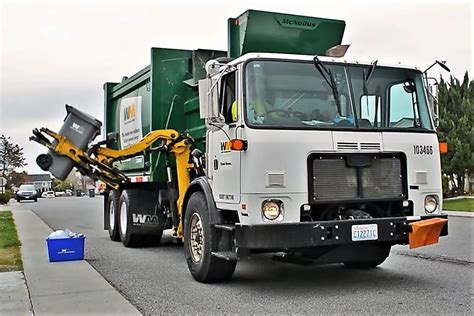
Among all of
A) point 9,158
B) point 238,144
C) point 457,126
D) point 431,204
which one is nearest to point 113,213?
point 238,144

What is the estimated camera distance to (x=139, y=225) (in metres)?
10.8

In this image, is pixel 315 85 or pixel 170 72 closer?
pixel 315 85

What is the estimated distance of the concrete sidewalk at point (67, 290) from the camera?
6.06m

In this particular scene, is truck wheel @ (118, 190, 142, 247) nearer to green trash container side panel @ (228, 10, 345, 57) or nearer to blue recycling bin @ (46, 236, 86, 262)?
blue recycling bin @ (46, 236, 86, 262)

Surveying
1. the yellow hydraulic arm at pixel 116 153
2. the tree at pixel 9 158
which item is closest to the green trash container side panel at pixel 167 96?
the yellow hydraulic arm at pixel 116 153

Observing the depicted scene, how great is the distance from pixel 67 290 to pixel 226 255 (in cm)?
202

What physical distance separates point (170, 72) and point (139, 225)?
115 inches

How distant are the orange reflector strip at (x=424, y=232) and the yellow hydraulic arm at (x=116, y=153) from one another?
3370 mm

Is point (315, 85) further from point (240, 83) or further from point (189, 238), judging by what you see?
point (189, 238)

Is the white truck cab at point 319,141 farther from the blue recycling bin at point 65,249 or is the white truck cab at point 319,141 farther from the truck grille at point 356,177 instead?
the blue recycling bin at point 65,249

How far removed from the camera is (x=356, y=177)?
6539mm

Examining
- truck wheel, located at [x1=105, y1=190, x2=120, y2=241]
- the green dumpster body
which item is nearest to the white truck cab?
the green dumpster body

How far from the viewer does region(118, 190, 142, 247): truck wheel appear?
35.9 ft

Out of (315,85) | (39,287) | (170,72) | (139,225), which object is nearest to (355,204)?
(315,85)
